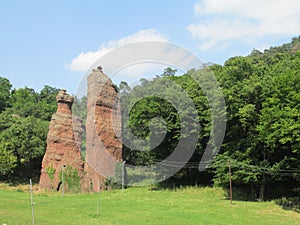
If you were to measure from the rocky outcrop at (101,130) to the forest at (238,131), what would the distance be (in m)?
2.08

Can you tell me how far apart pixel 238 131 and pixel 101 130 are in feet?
43.1

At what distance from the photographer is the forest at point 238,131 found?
25.3 m

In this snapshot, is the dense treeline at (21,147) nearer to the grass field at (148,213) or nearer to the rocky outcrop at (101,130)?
the rocky outcrop at (101,130)

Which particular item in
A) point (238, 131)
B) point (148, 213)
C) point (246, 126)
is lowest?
point (148, 213)

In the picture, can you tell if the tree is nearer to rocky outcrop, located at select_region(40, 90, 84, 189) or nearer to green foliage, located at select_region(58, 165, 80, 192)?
rocky outcrop, located at select_region(40, 90, 84, 189)

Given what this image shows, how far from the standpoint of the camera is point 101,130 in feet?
113

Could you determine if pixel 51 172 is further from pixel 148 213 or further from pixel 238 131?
pixel 238 131

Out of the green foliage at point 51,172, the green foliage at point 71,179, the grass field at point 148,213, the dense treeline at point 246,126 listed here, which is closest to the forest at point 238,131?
the dense treeline at point 246,126

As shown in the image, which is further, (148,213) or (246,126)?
(246,126)

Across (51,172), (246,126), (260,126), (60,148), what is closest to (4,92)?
(60,148)

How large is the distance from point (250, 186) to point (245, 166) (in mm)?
4830

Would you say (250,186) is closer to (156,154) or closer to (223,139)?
(223,139)

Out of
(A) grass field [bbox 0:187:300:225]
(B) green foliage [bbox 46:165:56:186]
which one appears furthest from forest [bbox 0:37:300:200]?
(B) green foliage [bbox 46:165:56:186]

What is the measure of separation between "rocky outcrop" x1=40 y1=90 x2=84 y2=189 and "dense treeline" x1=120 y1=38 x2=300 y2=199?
20.6ft
